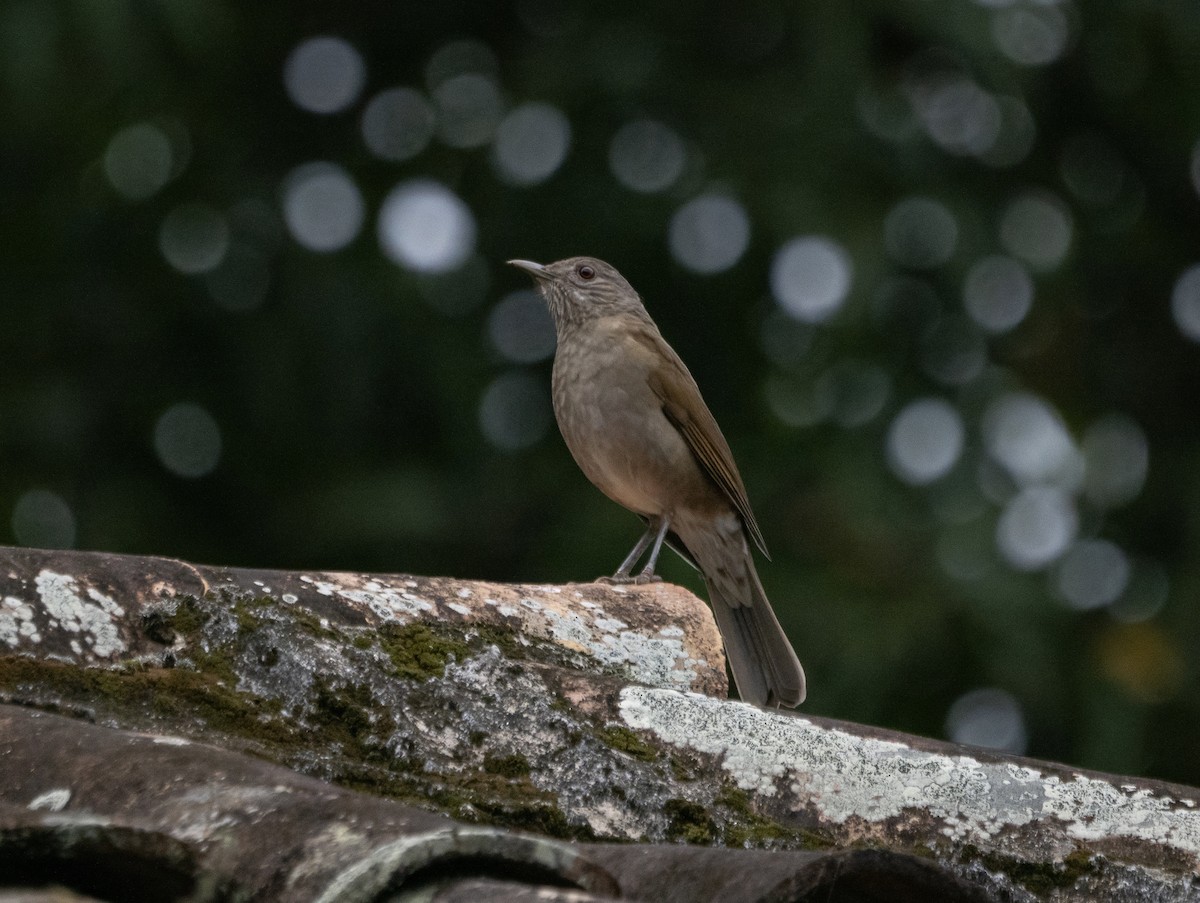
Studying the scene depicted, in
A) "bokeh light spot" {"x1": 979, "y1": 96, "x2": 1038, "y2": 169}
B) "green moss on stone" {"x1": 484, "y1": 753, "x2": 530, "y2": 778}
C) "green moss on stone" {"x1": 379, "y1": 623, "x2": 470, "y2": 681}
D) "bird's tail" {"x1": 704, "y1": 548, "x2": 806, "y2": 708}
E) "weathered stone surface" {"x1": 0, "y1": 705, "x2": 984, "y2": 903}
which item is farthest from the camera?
"bokeh light spot" {"x1": 979, "y1": 96, "x2": 1038, "y2": 169}

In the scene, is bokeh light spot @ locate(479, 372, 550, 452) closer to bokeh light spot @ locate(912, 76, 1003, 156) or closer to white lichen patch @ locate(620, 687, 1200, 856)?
bokeh light spot @ locate(912, 76, 1003, 156)

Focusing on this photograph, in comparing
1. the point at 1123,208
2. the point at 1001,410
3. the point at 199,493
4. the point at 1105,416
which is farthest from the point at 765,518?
the point at 1123,208

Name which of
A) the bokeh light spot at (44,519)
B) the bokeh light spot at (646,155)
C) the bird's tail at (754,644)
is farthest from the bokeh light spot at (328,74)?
the bird's tail at (754,644)

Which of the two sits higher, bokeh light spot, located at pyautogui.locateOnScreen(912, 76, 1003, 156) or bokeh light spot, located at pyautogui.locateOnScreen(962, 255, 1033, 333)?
bokeh light spot, located at pyautogui.locateOnScreen(912, 76, 1003, 156)

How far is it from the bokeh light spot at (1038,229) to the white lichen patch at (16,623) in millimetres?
10084

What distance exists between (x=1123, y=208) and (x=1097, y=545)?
2861 mm

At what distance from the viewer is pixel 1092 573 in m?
11.4

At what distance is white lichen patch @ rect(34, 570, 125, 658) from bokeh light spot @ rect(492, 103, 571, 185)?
930 centimetres

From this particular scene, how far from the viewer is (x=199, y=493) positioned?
11180 millimetres

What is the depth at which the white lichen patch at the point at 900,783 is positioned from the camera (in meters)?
2.85

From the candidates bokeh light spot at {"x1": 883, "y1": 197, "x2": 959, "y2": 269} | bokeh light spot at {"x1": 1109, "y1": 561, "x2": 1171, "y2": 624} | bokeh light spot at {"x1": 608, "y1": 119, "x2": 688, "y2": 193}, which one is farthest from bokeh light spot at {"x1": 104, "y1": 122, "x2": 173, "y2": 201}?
bokeh light spot at {"x1": 1109, "y1": 561, "x2": 1171, "y2": 624}

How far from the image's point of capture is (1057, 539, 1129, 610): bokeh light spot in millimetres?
11156

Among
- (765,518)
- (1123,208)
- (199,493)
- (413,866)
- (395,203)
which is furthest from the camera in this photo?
(1123,208)

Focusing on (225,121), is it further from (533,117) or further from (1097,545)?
(1097,545)
